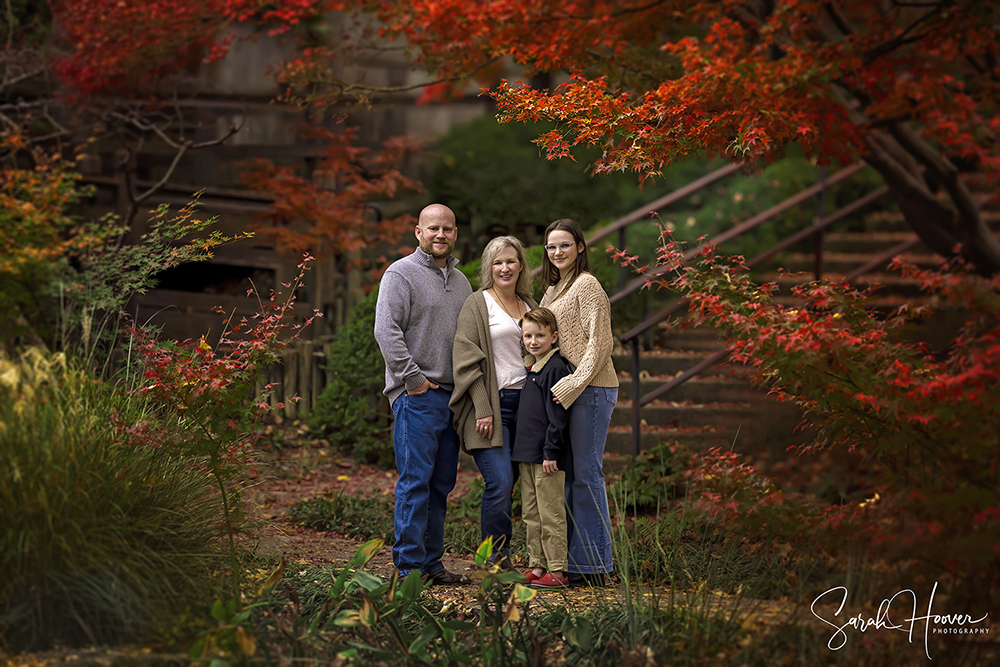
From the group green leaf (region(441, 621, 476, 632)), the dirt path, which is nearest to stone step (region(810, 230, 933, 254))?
the dirt path

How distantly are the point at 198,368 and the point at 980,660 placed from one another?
3.15 meters

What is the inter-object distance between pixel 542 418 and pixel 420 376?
596 mm

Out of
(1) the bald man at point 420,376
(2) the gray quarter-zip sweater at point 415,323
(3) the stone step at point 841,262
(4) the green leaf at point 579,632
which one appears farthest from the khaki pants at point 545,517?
(3) the stone step at point 841,262

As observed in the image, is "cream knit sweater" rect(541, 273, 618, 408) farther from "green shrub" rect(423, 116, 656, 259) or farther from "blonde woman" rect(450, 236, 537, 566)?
"green shrub" rect(423, 116, 656, 259)

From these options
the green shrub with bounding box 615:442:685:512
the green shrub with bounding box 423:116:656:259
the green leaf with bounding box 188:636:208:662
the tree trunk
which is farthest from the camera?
the green shrub with bounding box 423:116:656:259

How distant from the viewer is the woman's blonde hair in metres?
3.85

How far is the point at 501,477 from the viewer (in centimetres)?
383

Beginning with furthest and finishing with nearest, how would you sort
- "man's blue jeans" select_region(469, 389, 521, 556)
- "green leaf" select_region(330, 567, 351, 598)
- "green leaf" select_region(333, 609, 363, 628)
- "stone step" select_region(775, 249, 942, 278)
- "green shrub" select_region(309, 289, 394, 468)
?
1. "stone step" select_region(775, 249, 942, 278)
2. "green shrub" select_region(309, 289, 394, 468)
3. "man's blue jeans" select_region(469, 389, 521, 556)
4. "green leaf" select_region(330, 567, 351, 598)
5. "green leaf" select_region(333, 609, 363, 628)

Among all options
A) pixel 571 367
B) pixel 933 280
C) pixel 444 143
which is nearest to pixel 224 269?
pixel 444 143

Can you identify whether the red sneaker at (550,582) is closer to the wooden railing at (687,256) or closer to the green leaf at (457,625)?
the green leaf at (457,625)

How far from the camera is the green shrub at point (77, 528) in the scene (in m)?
2.63

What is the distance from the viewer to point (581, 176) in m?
8.65

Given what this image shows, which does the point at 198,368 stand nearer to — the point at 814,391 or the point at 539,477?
the point at 539,477

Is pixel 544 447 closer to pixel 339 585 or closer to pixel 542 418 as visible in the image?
pixel 542 418
